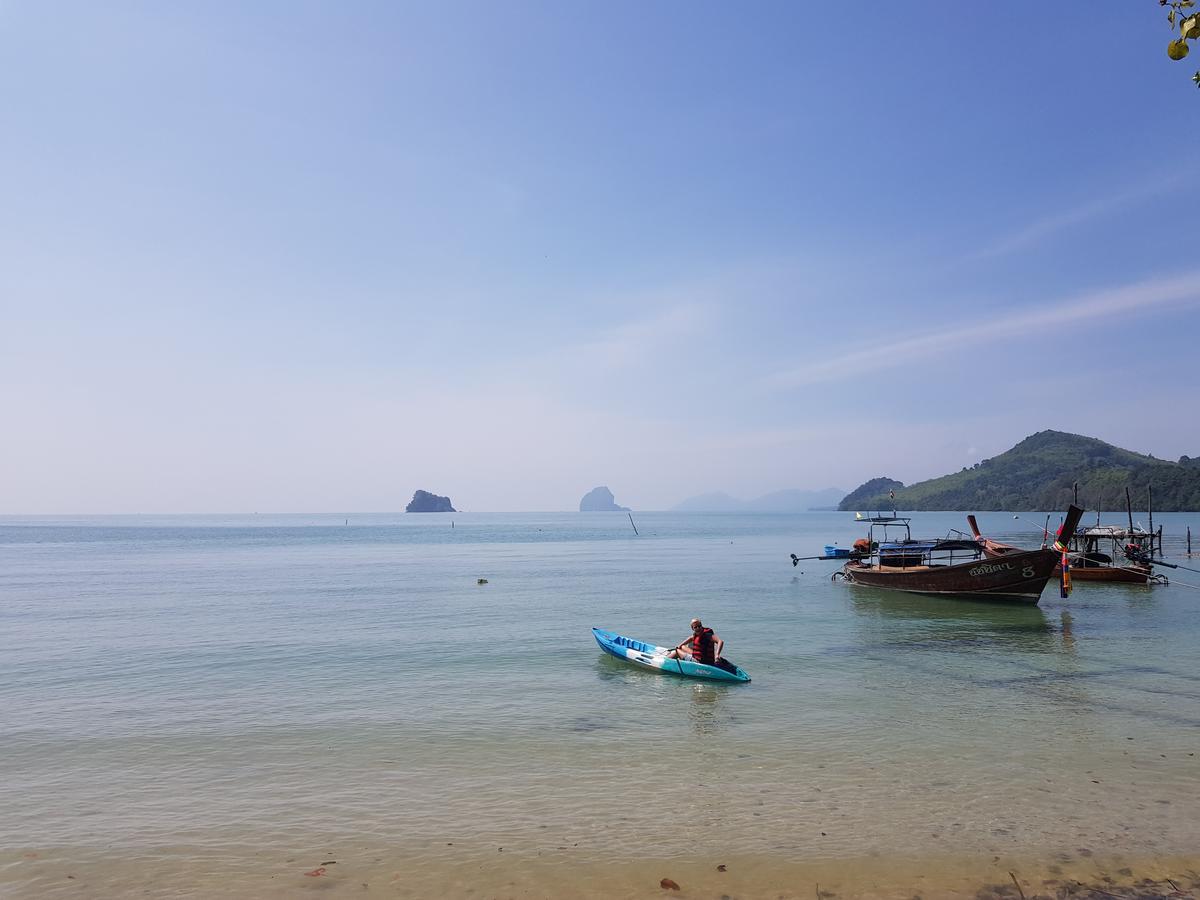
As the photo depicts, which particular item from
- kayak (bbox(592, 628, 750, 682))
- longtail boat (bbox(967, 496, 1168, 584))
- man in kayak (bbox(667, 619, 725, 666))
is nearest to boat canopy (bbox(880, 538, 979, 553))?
longtail boat (bbox(967, 496, 1168, 584))

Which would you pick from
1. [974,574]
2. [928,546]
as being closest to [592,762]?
[974,574]

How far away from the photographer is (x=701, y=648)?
20.8 m

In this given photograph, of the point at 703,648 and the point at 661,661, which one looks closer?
the point at 703,648

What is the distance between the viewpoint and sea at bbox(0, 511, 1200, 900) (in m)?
9.37

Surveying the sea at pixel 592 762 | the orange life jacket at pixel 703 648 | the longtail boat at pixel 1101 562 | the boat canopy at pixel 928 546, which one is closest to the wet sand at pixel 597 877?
the sea at pixel 592 762

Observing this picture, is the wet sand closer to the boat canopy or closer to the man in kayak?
the man in kayak

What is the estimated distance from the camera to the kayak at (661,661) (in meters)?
20.4

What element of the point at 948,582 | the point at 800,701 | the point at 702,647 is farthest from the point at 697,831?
the point at 948,582

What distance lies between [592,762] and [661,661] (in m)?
8.11

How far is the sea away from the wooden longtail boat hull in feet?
12.0

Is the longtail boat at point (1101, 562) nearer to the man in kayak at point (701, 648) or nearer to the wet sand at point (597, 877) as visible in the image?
the man in kayak at point (701, 648)

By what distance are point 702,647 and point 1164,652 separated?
16.0m

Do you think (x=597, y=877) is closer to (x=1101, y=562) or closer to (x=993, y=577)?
(x=993, y=577)

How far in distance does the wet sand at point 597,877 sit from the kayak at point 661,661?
1084cm
